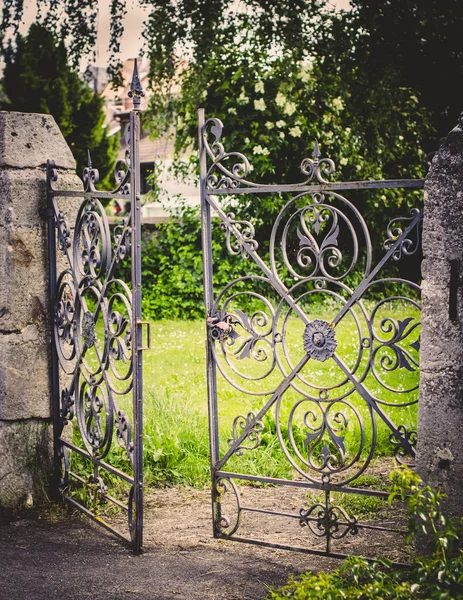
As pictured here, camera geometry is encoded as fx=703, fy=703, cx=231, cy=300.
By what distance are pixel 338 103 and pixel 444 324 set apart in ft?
26.7

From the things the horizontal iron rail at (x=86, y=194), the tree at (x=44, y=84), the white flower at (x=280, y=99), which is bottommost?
the horizontal iron rail at (x=86, y=194)

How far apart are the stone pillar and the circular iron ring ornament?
1823 mm

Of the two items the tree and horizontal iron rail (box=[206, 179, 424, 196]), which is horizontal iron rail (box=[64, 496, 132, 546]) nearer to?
horizontal iron rail (box=[206, 179, 424, 196])

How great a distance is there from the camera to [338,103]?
34.6 feet

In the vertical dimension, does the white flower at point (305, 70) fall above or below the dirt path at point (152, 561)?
above

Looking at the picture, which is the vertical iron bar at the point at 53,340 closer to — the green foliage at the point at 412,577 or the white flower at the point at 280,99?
the green foliage at the point at 412,577

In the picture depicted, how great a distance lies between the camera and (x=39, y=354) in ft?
14.6

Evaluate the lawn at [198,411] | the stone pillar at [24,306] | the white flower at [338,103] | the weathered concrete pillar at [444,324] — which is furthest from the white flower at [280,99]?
the weathered concrete pillar at [444,324]

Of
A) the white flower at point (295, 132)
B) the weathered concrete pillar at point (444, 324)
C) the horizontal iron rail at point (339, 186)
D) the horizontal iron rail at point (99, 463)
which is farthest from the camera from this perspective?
the white flower at point (295, 132)

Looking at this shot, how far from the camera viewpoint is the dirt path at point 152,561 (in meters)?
3.34

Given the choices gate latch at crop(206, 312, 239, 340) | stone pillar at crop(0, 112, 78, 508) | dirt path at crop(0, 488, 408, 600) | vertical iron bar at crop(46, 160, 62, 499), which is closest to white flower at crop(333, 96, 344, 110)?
stone pillar at crop(0, 112, 78, 508)

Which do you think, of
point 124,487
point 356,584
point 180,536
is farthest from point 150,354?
point 356,584

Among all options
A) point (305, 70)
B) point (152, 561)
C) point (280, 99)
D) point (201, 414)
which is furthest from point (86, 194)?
point (305, 70)

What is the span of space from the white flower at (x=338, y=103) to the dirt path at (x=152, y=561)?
765 centimetres
